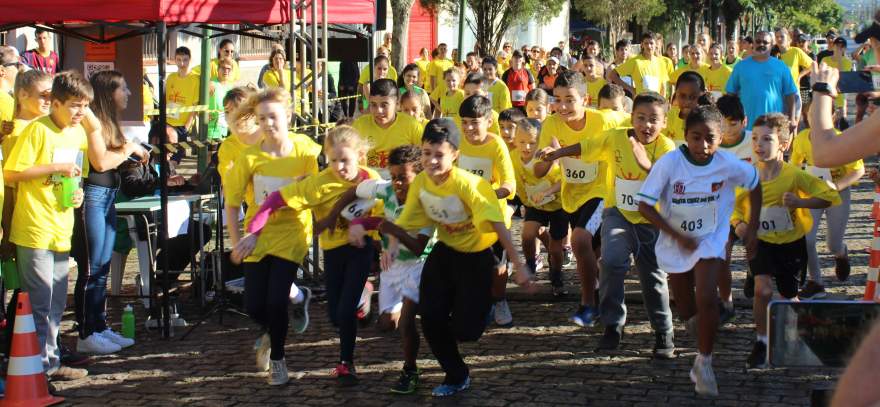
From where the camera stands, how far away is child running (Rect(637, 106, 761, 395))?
6.56 m

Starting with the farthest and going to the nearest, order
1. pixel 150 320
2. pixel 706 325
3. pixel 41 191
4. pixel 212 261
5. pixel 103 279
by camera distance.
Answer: pixel 212 261, pixel 150 320, pixel 103 279, pixel 41 191, pixel 706 325

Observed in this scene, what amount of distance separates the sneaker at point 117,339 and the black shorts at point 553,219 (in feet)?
9.94

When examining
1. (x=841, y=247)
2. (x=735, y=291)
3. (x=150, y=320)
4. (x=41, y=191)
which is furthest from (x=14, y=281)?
(x=841, y=247)

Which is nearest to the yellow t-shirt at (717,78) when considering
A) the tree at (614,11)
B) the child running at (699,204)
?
the child running at (699,204)

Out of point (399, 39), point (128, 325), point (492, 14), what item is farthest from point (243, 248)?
point (492, 14)

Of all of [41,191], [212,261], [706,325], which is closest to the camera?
[706,325]

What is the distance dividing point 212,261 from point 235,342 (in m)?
1.08

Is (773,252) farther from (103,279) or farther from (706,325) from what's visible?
(103,279)

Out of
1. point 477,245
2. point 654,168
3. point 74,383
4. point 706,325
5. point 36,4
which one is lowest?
point 74,383

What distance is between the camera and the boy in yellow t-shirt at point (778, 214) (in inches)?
285

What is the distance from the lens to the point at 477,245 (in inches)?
262

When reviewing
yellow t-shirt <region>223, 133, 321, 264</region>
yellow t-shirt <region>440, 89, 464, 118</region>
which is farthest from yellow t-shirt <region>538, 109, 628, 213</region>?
yellow t-shirt <region>440, 89, 464, 118</region>

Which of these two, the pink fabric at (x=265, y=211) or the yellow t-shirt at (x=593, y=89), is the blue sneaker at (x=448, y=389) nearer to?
the pink fabric at (x=265, y=211)

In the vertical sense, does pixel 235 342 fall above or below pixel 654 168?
below
